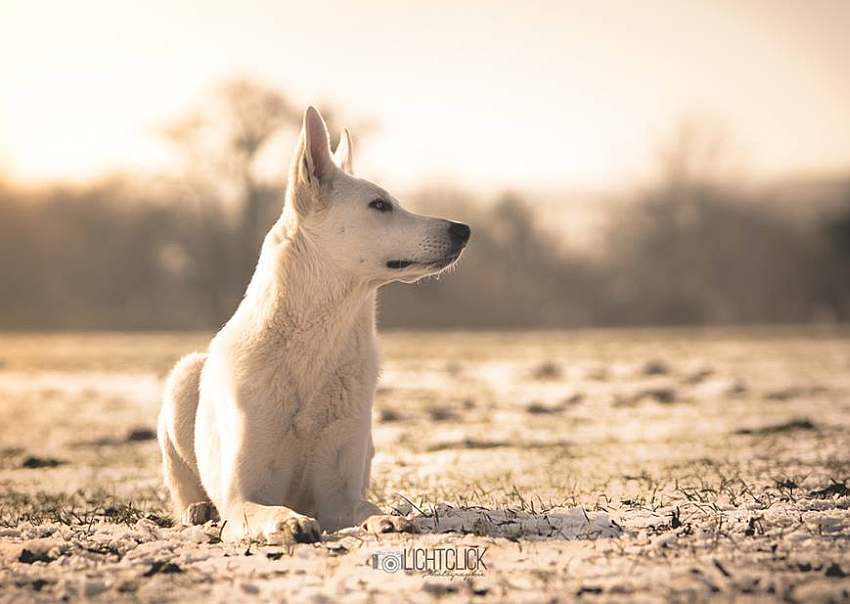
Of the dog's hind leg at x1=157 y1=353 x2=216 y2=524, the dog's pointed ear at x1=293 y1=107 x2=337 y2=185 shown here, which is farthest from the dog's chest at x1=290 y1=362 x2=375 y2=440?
the dog's hind leg at x1=157 y1=353 x2=216 y2=524

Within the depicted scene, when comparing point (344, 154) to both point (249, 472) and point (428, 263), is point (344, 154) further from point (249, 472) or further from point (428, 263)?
point (249, 472)

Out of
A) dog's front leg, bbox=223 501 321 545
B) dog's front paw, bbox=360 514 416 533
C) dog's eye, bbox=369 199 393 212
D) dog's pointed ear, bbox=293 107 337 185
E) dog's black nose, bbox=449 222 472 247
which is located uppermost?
dog's pointed ear, bbox=293 107 337 185

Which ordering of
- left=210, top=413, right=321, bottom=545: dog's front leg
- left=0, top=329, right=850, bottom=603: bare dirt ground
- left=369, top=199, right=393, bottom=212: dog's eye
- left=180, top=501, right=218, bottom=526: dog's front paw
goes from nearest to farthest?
left=0, top=329, right=850, bottom=603: bare dirt ground
left=210, top=413, right=321, bottom=545: dog's front leg
left=369, top=199, right=393, bottom=212: dog's eye
left=180, top=501, right=218, bottom=526: dog's front paw

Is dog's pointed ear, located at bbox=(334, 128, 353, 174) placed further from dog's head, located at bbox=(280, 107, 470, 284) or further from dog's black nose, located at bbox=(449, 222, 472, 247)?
dog's black nose, located at bbox=(449, 222, 472, 247)

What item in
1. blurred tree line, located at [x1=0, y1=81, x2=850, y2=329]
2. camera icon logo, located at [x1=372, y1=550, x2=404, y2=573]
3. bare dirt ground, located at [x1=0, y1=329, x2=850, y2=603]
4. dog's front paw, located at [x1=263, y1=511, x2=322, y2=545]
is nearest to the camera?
bare dirt ground, located at [x1=0, y1=329, x2=850, y2=603]

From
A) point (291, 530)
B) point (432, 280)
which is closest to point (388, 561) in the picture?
point (291, 530)

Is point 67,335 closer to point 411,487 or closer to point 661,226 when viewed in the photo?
point 661,226

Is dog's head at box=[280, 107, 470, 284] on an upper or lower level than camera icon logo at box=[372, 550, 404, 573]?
upper

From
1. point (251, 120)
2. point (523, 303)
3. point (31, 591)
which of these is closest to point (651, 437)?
point (31, 591)

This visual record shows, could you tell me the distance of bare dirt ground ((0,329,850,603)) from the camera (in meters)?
4.64

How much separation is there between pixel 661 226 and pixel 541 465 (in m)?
49.9

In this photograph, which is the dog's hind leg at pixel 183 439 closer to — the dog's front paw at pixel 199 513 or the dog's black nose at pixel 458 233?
the dog's front paw at pixel 199 513

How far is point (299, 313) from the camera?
6230mm

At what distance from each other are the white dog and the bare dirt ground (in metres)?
0.46
